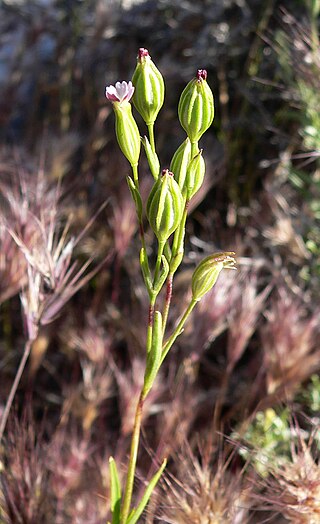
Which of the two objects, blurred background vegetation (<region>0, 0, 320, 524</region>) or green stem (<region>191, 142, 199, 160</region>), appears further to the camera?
blurred background vegetation (<region>0, 0, 320, 524</region>)

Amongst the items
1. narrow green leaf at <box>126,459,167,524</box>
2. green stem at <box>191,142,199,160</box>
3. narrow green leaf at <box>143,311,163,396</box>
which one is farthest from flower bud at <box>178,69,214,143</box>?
narrow green leaf at <box>126,459,167,524</box>

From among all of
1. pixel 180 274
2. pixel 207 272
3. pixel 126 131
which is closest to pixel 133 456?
pixel 207 272

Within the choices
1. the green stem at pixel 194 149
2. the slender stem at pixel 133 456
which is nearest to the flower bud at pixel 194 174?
A: the green stem at pixel 194 149

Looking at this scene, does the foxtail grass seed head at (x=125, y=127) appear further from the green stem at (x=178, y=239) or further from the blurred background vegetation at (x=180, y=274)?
the blurred background vegetation at (x=180, y=274)

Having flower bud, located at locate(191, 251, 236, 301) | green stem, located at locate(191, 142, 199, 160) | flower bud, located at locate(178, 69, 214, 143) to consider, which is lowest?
flower bud, located at locate(191, 251, 236, 301)

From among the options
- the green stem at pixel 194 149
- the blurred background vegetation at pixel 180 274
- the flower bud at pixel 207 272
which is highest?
the green stem at pixel 194 149

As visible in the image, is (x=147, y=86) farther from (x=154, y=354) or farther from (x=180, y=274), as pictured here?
(x=180, y=274)

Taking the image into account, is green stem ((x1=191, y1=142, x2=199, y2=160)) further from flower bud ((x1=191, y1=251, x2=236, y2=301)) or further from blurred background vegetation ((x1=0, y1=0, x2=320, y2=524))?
blurred background vegetation ((x1=0, y1=0, x2=320, y2=524))
